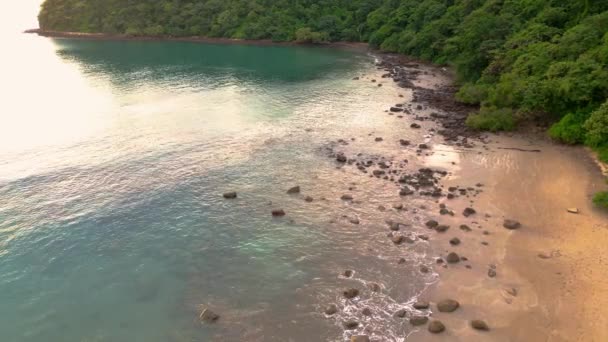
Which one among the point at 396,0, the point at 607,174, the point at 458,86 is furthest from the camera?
the point at 396,0

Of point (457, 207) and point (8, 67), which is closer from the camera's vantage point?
point (457, 207)

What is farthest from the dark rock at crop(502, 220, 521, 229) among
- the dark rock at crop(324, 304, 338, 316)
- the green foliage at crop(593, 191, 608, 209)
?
the dark rock at crop(324, 304, 338, 316)

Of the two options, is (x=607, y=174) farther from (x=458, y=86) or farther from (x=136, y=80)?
(x=136, y=80)

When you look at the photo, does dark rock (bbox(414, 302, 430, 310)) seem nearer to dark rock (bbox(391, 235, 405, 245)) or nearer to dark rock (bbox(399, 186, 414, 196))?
dark rock (bbox(391, 235, 405, 245))

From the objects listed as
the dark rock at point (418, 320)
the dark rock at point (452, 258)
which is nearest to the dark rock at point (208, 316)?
the dark rock at point (418, 320)

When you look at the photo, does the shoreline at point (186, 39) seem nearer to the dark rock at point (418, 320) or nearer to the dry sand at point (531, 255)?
the dry sand at point (531, 255)

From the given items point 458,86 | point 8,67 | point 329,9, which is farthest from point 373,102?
point 8,67

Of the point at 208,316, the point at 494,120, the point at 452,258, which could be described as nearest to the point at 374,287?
the point at 452,258
